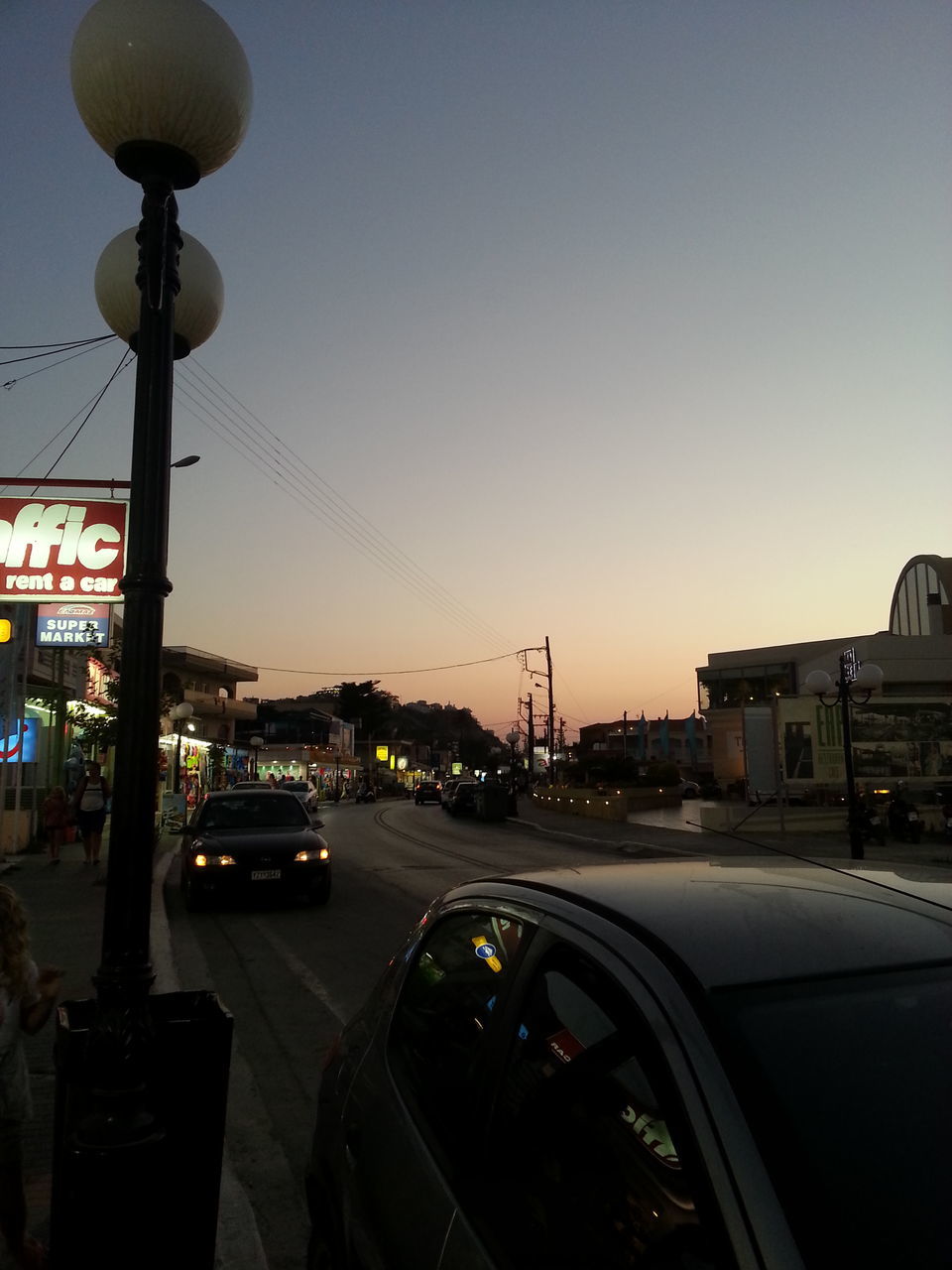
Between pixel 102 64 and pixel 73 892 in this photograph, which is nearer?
pixel 102 64

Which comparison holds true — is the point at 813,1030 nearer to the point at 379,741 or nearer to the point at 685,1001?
the point at 685,1001

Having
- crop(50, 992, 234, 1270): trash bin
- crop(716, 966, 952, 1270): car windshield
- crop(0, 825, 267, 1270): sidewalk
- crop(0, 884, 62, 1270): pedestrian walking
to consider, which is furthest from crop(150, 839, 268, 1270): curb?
crop(716, 966, 952, 1270): car windshield

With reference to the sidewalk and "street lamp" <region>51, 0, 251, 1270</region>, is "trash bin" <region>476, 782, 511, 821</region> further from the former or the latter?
"street lamp" <region>51, 0, 251, 1270</region>

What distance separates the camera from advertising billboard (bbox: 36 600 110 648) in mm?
16734

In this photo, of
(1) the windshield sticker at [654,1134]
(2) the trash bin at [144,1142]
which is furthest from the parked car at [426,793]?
(1) the windshield sticker at [654,1134]

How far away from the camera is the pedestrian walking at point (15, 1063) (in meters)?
3.31

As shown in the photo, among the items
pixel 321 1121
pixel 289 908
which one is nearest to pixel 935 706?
pixel 289 908

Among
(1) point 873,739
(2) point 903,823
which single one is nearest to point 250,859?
(2) point 903,823

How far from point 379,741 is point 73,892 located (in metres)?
113

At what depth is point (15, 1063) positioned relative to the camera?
3.37 meters

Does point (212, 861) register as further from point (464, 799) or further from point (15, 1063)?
point (464, 799)

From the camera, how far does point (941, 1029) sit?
1702 mm

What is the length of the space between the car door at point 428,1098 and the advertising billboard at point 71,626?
1544 cm

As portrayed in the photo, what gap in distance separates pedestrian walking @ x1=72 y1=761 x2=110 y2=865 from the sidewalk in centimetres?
56
